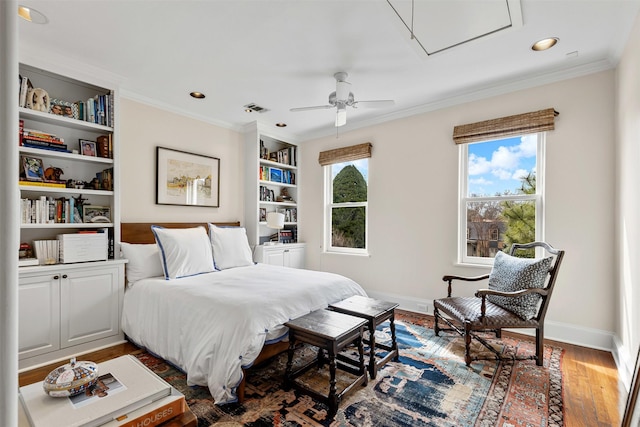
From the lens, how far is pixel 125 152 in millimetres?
3418

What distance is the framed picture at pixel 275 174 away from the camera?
4.88 metres

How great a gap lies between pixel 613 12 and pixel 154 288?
415cm

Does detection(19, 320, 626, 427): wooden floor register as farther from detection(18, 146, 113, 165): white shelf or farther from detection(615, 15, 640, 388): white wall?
detection(18, 146, 113, 165): white shelf

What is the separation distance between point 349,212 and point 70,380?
12.9ft

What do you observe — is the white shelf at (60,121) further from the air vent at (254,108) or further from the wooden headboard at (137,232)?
the air vent at (254,108)

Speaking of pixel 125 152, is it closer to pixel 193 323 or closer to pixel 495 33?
pixel 193 323

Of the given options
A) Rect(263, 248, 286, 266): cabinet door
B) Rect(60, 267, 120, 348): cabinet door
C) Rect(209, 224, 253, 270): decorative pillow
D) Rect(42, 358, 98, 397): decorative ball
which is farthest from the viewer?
Rect(263, 248, 286, 266): cabinet door

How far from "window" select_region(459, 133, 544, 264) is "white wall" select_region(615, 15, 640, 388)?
62 centimetres

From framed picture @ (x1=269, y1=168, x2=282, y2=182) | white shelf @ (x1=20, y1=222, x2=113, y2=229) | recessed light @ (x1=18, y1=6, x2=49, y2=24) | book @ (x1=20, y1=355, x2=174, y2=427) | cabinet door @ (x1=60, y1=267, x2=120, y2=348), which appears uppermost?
recessed light @ (x1=18, y1=6, x2=49, y2=24)

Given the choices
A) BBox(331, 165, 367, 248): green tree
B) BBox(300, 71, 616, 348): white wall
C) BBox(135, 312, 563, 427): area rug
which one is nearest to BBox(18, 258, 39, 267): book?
BBox(135, 312, 563, 427): area rug

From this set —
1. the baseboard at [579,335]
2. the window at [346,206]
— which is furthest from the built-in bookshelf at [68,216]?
the baseboard at [579,335]

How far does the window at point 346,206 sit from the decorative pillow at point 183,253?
6.79 feet

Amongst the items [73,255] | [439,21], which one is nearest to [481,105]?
[439,21]

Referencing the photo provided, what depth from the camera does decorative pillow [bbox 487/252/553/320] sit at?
2.52 m
